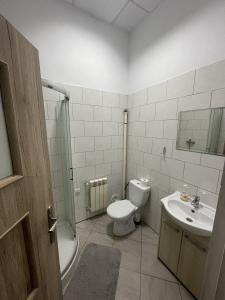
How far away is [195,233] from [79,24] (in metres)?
2.62

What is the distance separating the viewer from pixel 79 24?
5.66 ft

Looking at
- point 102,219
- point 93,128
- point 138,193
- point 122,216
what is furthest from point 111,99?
point 102,219

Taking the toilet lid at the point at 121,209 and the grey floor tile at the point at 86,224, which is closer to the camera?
the toilet lid at the point at 121,209

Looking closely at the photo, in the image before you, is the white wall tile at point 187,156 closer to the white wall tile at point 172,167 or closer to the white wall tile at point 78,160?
the white wall tile at point 172,167

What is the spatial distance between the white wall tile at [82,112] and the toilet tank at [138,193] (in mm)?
1214

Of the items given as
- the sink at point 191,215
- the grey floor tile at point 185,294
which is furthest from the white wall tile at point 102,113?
the grey floor tile at point 185,294

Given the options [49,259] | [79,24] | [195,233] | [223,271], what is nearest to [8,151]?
[49,259]

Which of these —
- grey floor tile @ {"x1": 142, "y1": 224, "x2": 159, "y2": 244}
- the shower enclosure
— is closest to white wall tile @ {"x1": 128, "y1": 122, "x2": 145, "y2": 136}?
the shower enclosure

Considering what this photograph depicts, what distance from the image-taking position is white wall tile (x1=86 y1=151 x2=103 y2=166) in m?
2.09

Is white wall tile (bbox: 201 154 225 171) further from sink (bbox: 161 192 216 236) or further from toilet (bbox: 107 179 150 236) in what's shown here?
toilet (bbox: 107 179 150 236)

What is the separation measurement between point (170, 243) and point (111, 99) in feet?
6.66

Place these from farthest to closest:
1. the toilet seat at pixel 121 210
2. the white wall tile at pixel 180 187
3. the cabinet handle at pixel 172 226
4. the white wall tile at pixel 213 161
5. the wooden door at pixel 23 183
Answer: the toilet seat at pixel 121 210
the white wall tile at pixel 180 187
the cabinet handle at pixel 172 226
the white wall tile at pixel 213 161
the wooden door at pixel 23 183

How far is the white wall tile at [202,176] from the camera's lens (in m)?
1.28

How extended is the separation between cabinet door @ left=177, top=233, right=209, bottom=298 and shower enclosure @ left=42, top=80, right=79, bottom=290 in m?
1.14
